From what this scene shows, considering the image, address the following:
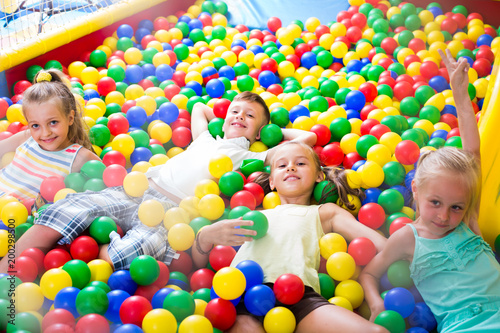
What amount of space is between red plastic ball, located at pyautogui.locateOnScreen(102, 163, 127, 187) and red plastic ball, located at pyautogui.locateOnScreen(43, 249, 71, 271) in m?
0.39

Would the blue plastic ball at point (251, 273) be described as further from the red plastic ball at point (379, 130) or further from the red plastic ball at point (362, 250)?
the red plastic ball at point (379, 130)

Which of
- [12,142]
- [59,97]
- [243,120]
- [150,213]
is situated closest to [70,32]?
[12,142]

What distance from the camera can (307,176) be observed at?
6.12 ft

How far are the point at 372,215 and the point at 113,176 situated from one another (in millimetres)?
1003

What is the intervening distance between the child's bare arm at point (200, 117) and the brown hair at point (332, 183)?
51 centimetres

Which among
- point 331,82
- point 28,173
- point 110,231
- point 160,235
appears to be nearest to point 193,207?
point 160,235

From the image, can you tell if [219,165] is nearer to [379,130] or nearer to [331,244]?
[331,244]

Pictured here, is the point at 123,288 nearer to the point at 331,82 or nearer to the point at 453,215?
the point at 453,215

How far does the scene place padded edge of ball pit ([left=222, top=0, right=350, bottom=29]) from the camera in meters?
3.58

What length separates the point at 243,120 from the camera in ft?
7.55

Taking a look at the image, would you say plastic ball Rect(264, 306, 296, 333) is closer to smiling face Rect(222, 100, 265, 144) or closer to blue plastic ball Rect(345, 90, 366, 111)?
smiling face Rect(222, 100, 265, 144)

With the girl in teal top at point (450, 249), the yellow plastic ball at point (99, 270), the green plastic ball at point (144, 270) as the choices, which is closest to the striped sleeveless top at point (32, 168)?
the yellow plastic ball at point (99, 270)

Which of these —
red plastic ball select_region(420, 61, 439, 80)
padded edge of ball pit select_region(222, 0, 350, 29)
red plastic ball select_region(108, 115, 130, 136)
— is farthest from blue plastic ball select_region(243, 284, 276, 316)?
padded edge of ball pit select_region(222, 0, 350, 29)

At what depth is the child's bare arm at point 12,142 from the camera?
216cm
